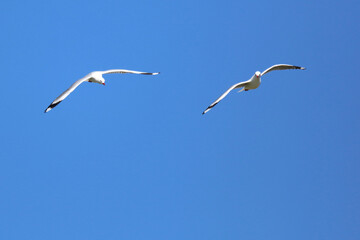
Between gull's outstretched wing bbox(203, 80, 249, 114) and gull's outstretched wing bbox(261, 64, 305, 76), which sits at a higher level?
gull's outstretched wing bbox(261, 64, 305, 76)

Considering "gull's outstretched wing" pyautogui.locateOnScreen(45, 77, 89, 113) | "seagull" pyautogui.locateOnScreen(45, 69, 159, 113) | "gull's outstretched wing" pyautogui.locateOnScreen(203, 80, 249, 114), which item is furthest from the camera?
"gull's outstretched wing" pyautogui.locateOnScreen(203, 80, 249, 114)

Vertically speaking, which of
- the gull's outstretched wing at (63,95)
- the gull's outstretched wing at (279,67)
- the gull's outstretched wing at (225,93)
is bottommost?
the gull's outstretched wing at (225,93)

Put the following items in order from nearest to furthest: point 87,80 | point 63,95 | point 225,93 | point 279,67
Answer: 1. point 63,95
2. point 225,93
3. point 87,80
4. point 279,67

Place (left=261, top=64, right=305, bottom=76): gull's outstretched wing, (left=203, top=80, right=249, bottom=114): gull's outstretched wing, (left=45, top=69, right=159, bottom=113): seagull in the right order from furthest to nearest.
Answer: (left=261, top=64, right=305, bottom=76): gull's outstretched wing
(left=203, top=80, right=249, bottom=114): gull's outstretched wing
(left=45, top=69, right=159, bottom=113): seagull

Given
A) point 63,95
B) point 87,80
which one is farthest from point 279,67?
point 63,95

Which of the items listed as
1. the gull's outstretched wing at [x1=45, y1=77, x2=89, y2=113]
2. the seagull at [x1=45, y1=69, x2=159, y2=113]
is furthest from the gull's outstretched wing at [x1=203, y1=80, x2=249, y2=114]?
the gull's outstretched wing at [x1=45, y1=77, x2=89, y2=113]

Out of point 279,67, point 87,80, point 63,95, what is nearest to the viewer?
point 63,95

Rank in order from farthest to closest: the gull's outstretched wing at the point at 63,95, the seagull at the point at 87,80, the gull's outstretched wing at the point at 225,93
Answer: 1. the gull's outstretched wing at the point at 225,93
2. the seagull at the point at 87,80
3. the gull's outstretched wing at the point at 63,95

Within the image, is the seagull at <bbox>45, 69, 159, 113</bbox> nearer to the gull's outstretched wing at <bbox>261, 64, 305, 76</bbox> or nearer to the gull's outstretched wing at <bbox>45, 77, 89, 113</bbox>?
the gull's outstretched wing at <bbox>45, 77, 89, 113</bbox>

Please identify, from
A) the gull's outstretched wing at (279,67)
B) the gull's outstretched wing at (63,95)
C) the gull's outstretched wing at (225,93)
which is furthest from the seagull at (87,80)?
the gull's outstretched wing at (279,67)

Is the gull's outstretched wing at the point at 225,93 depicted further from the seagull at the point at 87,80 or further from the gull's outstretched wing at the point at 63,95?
the gull's outstretched wing at the point at 63,95

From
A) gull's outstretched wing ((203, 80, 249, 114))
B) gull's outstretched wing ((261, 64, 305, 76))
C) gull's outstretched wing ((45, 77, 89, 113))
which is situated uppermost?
gull's outstretched wing ((45, 77, 89, 113))

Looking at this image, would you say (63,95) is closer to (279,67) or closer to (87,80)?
(87,80)

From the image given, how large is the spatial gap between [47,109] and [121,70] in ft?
13.0
